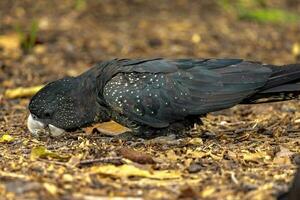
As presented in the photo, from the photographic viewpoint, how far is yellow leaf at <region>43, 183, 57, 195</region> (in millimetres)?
4473

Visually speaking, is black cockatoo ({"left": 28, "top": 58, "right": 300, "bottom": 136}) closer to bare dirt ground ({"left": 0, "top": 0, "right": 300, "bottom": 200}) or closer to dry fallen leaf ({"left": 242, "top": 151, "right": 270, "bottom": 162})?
bare dirt ground ({"left": 0, "top": 0, "right": 300, "bottom": 200})

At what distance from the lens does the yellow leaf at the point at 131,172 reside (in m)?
4.89

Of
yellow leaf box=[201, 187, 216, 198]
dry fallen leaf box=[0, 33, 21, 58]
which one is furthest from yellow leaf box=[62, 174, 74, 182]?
dry fallen leaf box=[0, 33, 21, 58]

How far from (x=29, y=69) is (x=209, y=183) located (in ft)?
17.6

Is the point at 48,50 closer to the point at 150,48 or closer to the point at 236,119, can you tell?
the point at 150,48

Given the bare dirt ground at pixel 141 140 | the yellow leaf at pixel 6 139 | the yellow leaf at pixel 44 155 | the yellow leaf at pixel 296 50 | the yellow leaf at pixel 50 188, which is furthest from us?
the yellow leaf at pixel 296 50

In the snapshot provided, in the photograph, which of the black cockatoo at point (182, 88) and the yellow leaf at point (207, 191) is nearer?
the yellow leaf at point (207, 191)

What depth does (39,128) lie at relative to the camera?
6449 mm

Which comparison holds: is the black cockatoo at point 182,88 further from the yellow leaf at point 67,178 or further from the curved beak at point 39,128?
the yellow leaf at point 67,178

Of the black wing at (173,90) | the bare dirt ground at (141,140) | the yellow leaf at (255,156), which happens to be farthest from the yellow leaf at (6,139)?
the yellow leaf at (255,156)

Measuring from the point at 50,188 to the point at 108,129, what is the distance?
2.32m

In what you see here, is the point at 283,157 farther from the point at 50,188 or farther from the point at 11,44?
the point at 11,44

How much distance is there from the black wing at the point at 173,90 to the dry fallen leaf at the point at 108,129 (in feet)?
2.06

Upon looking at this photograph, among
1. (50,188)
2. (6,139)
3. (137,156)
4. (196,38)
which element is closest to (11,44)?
(196,38)
